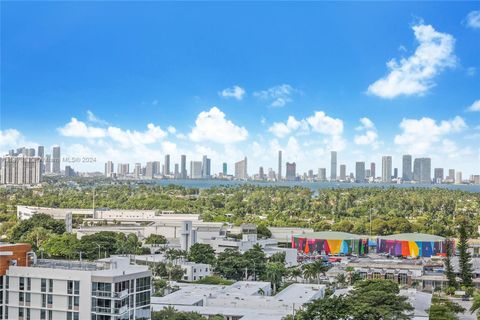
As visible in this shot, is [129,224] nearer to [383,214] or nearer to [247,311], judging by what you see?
[383,214]

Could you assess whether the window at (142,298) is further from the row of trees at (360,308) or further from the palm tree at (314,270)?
the palm tree at (314,270)

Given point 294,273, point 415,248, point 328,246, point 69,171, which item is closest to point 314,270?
point 294,273

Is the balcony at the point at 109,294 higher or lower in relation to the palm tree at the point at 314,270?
higher

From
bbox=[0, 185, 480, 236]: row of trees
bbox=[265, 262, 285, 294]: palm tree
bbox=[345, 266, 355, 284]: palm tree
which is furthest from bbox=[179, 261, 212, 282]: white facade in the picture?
bbox=[0, 185, 480, 236]: row of trees

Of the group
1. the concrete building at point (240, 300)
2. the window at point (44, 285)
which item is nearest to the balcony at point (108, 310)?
the window at point (44, 285)

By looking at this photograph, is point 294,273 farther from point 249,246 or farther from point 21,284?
point 21,284

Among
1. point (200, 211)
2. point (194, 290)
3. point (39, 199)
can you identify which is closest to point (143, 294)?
point (194, 290)

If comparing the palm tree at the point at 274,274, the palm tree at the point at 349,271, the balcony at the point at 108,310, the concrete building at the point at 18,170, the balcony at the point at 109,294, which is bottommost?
the palm tree at the point at 349,271
